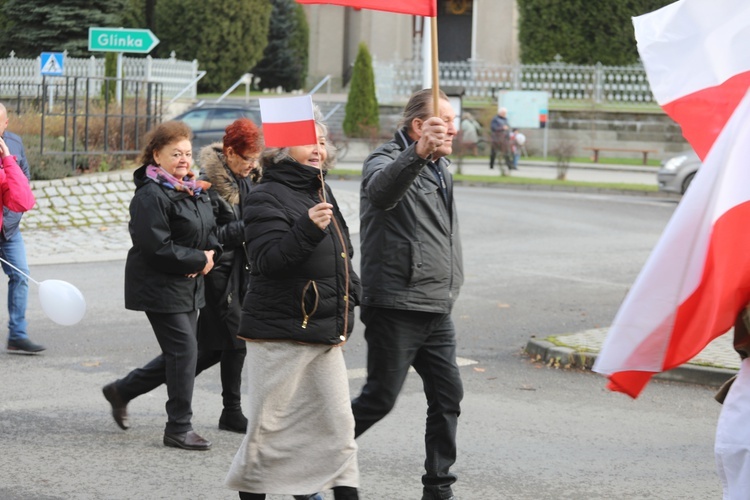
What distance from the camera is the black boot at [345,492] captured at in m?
5.01

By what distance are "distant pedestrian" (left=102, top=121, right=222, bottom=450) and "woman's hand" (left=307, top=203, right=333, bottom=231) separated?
1736 millimetres

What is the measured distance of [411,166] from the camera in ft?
16.6

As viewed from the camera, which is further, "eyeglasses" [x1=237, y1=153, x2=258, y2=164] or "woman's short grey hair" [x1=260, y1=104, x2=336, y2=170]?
"eyeglasses" [x1=237, y1=153, x2=258, y2=164]

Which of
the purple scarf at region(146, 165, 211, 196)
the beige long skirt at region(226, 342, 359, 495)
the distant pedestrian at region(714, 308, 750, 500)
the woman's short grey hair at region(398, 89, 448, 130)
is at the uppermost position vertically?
the woman's short grey hair at region(398, 89, 448, 130)

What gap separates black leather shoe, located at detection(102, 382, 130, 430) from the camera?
→ 6863mm

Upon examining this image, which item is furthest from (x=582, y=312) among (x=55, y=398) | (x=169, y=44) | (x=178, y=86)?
(x=169, y=44)

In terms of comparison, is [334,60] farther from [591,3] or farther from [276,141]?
[276,141]

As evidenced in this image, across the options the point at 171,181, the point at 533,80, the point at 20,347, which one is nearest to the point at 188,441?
the point at 171,181

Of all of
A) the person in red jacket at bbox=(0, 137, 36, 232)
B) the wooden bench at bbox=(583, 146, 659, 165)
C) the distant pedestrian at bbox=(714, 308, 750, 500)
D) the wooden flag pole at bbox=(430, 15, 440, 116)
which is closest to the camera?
the distant pedestrian at bbox=(714, 308, 750, 500)

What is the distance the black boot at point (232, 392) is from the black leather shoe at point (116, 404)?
0.56m

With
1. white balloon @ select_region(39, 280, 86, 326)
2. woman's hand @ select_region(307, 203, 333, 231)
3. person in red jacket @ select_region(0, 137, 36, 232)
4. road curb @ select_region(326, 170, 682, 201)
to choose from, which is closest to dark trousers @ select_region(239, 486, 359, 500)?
woman's hand @ select_region(307, 203, 333, 231)

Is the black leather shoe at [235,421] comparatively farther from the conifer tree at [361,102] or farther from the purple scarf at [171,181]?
the conifer tree at [361,102]

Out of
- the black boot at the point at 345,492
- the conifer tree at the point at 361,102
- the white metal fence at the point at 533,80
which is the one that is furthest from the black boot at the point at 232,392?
the white metal fence at the point at 533,80

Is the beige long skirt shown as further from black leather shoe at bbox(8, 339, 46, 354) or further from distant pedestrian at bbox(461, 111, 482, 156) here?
distant pedestrian at bbox(461, 111, 482, 156)
